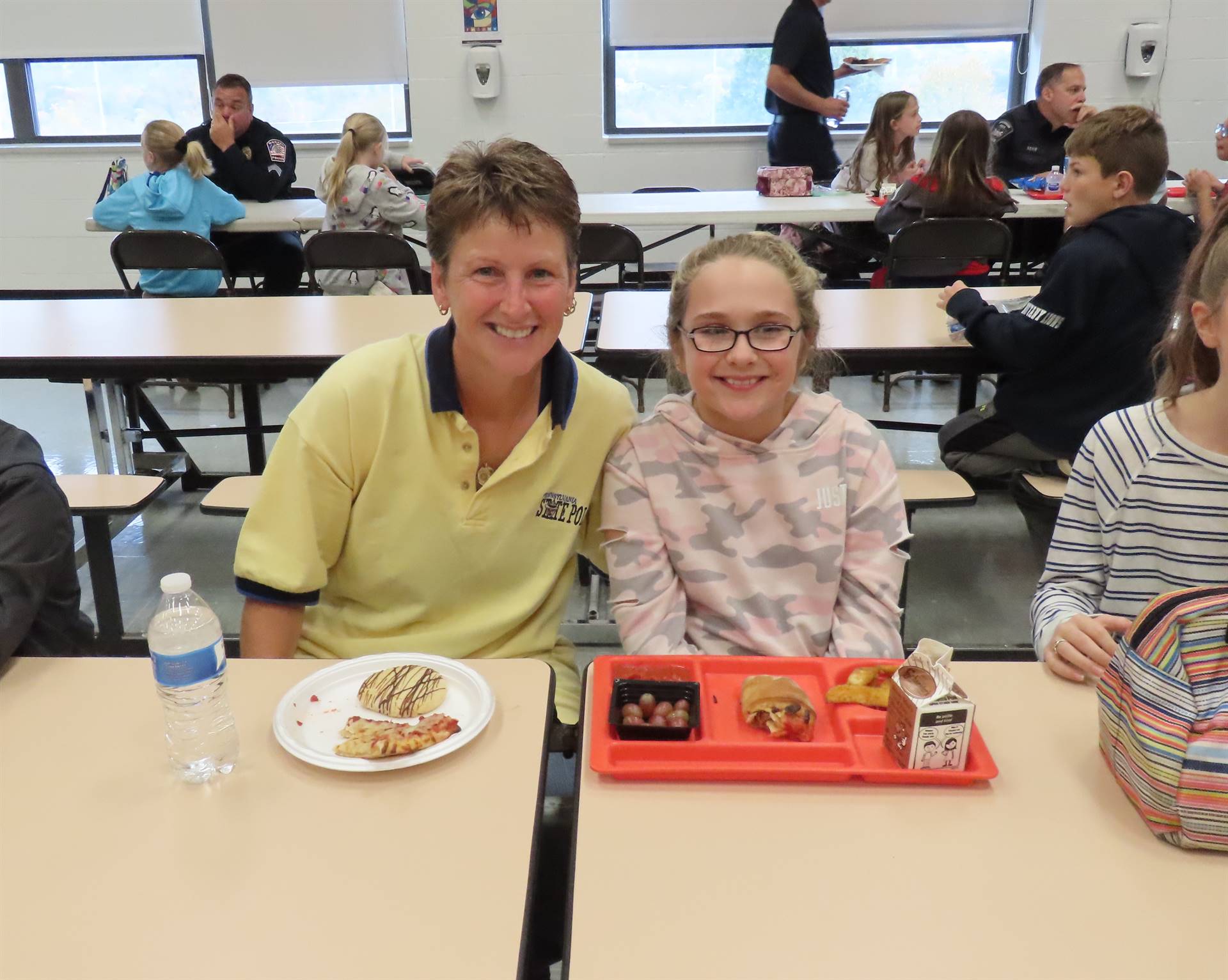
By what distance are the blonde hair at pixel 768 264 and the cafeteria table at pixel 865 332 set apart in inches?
26.7

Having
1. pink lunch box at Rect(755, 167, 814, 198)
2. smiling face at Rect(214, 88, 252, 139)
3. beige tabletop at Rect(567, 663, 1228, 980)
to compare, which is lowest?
beige tabletop at Rect(567, 663, 1228, 980)

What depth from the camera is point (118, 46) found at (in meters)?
6.07

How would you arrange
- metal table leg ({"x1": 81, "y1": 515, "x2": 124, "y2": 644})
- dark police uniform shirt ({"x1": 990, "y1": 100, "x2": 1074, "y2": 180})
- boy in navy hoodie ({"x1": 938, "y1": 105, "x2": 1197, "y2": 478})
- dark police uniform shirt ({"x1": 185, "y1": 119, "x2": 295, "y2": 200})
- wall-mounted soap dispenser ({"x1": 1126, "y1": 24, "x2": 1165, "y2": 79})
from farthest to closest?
wall-mounted soap dispenser ({"x1": 1126, "y1": 24, "x2": 1165, "y2": 79}) → dark police uniform shirt ({"x1": 990, "y1": 100, "x2": 1074, "y2": 180}) → dark police uniform shirt ({"x1": 185, "y1": 119, "x2": 295, "y2": 200}) → boy in navy hoodie ({"x1": 938, "y1": 105, "x2": 1197, "y2": 478}) → metal table leg ({"x1": 81, "y1": 515, "x2": 124, "y2": 644})

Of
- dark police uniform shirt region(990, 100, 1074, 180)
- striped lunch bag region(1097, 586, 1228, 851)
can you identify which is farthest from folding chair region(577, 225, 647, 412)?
striped lunch bag region(1097, 586, 1228, 851)

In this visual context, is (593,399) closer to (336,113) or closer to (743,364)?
(743,364)

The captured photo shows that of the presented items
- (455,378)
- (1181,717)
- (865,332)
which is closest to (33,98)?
(865,332)

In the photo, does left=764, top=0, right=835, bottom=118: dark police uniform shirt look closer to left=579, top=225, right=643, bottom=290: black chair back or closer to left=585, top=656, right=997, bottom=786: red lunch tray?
left=579, top=225, right=643, bottom=290: black chair back

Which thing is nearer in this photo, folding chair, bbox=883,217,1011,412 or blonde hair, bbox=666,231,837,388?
blonde hair, bbox=666,231,837,388

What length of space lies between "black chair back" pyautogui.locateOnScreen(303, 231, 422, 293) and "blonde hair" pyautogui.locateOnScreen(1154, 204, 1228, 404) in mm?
2669

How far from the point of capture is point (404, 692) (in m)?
1.07

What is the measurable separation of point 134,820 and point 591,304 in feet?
7.40

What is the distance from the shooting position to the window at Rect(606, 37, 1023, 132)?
6.12 metres

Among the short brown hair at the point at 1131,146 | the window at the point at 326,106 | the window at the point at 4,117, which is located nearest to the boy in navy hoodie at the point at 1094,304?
the short brown hair at the point at 1131,146

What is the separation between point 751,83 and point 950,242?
3.03 meters
